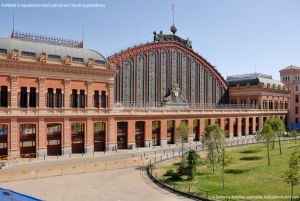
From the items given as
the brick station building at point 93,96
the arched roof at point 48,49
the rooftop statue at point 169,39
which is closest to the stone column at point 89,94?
the brick station building at point 93,96

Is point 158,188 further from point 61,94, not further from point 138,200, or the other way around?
point 61,94

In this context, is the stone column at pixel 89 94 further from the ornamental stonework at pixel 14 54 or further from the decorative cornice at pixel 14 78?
the ornamental stonework at pixel 14 54

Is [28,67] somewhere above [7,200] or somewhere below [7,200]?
above

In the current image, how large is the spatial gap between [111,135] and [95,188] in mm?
31110

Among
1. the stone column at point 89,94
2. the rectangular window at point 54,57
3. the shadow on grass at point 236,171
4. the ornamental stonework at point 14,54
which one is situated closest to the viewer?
the shadow on grass at point 236,171

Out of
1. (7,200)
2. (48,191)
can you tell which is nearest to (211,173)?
(48,191)

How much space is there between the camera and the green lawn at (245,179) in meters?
36.0

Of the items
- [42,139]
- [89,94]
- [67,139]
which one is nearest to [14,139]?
[42,139]

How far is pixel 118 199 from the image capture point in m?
33.1

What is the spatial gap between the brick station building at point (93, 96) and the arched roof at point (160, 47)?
0.26 meters

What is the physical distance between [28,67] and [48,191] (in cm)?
2937

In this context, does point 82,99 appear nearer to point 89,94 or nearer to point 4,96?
point 89,94

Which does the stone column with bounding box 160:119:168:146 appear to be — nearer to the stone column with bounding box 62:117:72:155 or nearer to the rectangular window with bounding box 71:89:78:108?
the rectangular window with bounding box 71:89:78:108

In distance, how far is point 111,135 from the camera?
68375mm
